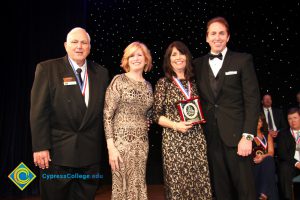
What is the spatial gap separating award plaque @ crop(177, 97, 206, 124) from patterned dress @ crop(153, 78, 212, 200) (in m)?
0.12

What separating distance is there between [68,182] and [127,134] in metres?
0.65

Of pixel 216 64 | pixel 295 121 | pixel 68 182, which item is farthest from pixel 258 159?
pixel 68 182

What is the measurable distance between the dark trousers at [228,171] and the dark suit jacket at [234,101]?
0.27ft

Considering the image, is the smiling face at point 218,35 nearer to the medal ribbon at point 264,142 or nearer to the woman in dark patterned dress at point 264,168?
the woman in dark patterned dress at point 264,168

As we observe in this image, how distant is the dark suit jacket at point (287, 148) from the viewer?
15.3 ft

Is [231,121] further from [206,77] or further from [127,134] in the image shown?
[127,134]

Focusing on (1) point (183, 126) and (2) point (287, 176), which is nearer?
(1) point (183, 126)

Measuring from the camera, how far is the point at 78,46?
2.79 metres

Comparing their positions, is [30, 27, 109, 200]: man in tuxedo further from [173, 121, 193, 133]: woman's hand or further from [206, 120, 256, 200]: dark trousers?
[206, 120, 256, 200]: dark trousers

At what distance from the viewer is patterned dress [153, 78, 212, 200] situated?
9.09ft

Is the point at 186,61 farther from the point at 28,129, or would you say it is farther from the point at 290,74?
the point at 290,74

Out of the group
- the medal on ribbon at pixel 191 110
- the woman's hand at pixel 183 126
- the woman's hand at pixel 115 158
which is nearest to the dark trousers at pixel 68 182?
the woman's hand at pixel 115 158

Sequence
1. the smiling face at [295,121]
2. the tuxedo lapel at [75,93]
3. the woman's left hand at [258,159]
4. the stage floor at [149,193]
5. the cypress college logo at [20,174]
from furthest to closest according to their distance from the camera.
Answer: the stage floor at [149,193], the cypress college logo at [20,174], the smiling face at [295,121], the woman's left hand at [258,159], the tuxedo lapel at [75,93]

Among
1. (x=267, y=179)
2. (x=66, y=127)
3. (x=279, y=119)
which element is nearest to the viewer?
(x=66, y=127)
